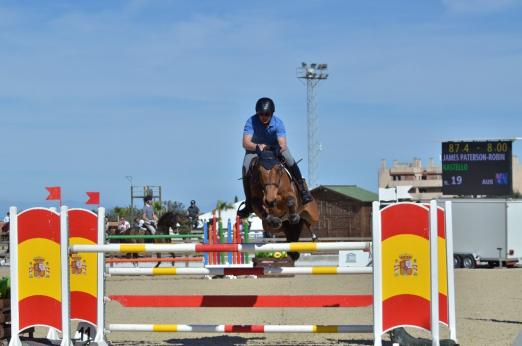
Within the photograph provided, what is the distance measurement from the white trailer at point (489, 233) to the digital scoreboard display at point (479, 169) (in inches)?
133

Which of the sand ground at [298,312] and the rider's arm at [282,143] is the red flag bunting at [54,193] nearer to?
the sand ground at [298,312]

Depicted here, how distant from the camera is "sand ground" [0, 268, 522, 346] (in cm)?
961

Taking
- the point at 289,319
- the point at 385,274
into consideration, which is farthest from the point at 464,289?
the point at 385,274

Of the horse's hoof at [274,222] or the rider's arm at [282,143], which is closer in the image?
the horse's hoof at [274,222]

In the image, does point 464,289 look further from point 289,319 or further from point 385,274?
point 385,274

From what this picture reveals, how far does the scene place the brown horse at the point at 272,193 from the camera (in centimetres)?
902

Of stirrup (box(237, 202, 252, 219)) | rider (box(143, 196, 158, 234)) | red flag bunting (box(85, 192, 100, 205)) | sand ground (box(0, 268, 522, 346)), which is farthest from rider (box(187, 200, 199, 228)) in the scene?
stirrup (box(237, 202, 252, 219))

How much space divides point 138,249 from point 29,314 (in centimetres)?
113

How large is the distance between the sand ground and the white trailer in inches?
293

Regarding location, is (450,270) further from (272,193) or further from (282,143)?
(282,143)

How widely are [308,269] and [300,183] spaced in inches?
80.0

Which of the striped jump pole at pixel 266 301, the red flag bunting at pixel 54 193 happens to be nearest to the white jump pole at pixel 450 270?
the striped jump pole at pixel 266 301

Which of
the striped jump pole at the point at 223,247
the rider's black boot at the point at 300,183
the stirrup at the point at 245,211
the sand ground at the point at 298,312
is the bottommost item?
the sand ground at the point at 298,312

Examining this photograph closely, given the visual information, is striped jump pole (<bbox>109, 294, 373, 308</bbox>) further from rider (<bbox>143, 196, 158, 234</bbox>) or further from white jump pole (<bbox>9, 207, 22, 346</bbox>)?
rider (<bbox>143, 196, 158, 234</bbox>)
